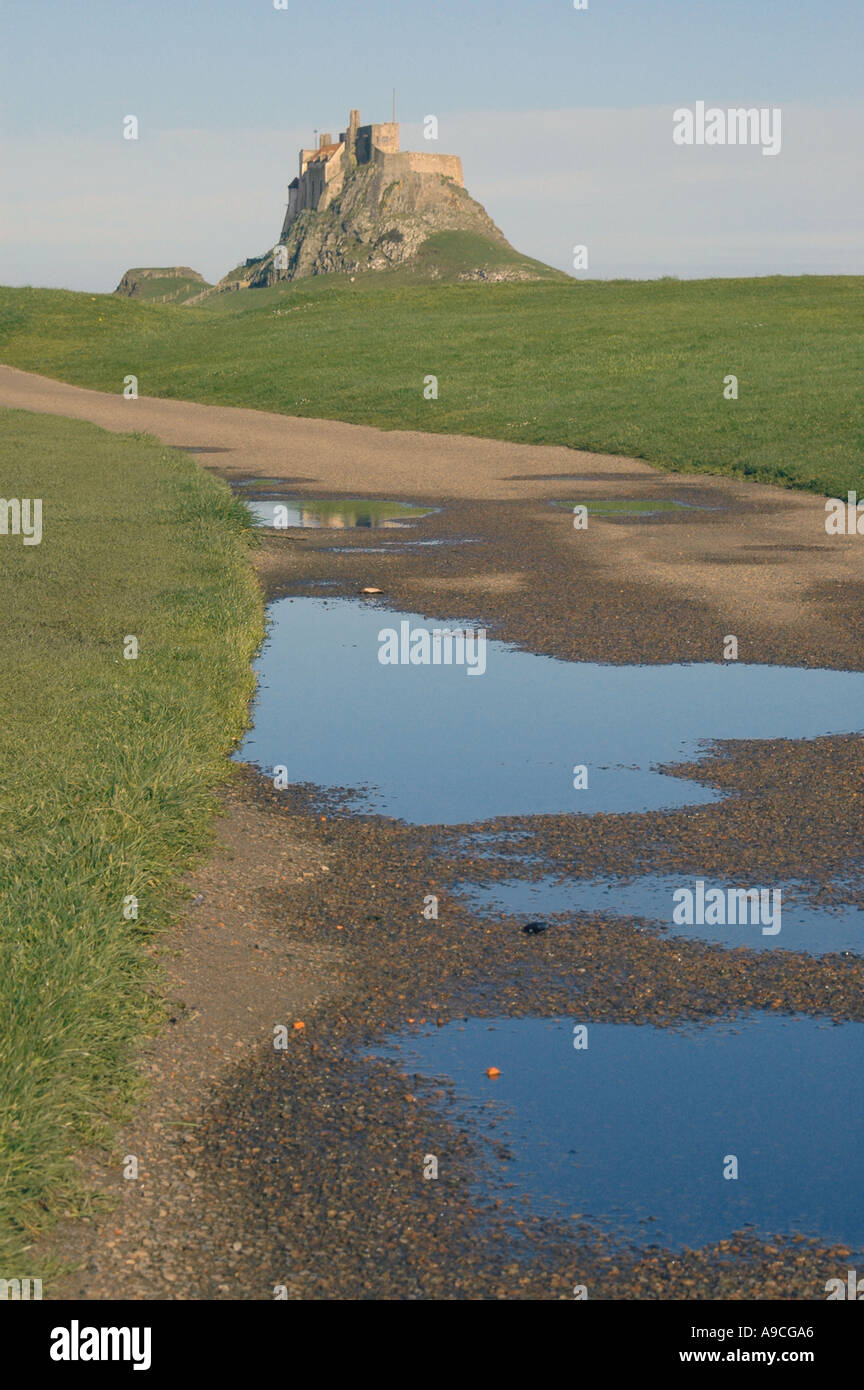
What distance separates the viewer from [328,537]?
1956 centimetres

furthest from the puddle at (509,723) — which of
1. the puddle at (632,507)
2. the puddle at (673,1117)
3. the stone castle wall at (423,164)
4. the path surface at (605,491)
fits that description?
the stone castle wall at (423,164)

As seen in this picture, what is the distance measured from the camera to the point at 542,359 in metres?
42.7

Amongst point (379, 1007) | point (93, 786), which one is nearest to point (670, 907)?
point (379, 1007)

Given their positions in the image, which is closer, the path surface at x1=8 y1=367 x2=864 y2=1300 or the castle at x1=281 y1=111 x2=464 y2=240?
the path surface at x1=8 y1=367 x2=864 y2=1300

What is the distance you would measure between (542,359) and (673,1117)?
39143mm

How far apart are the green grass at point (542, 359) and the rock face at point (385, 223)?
97889 mm

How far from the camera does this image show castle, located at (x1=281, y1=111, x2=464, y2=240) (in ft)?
544

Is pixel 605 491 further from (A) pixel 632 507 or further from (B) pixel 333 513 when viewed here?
(B) pixel 333 513

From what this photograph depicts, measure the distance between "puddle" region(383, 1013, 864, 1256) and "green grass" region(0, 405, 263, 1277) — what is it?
124 centimetres

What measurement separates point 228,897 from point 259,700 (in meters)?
4.26

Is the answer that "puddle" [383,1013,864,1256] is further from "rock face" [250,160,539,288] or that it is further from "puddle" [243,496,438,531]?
"rock face" [250,160,539,288]

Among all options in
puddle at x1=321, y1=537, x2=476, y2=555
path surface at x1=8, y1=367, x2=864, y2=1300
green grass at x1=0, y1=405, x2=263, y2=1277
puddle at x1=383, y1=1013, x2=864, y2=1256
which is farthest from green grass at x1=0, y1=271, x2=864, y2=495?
puddle at x1=383, y1=1013, x2=864, y2=1256

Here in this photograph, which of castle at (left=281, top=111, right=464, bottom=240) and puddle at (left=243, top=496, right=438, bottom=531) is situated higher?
castle at (left=281, top=111, right=464, bottom=240)
